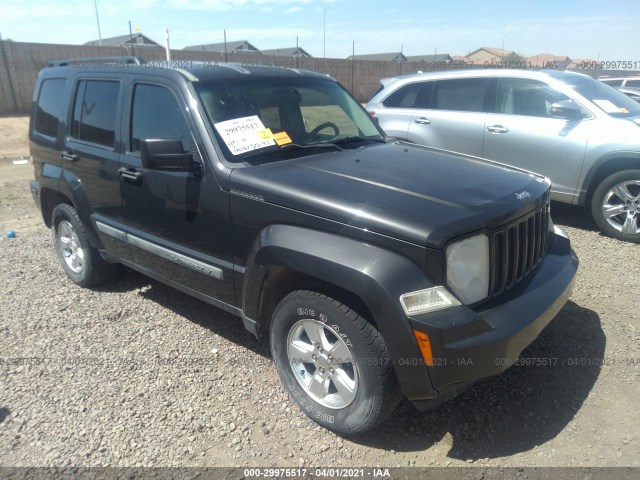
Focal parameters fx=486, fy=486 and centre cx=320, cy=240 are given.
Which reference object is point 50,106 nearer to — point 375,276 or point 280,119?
point 280,119

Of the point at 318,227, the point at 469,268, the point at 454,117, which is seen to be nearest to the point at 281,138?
the point at 318,227

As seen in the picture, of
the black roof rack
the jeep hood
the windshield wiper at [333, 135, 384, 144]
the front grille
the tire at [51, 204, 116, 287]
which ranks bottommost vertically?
the tire at [51, 204, 116, 287]

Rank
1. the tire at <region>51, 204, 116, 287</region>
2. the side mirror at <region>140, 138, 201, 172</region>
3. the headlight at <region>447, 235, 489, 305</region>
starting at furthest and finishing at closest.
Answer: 1. the tire at <region>51, 204, 116, 287</region>
2. the side mirror at <region>140, 138, 201, 172</region>
3. the headlight at <region>447, 235, 489, 305</region>

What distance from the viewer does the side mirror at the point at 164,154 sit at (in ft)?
9.45

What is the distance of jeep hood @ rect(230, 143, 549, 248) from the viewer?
232 cm

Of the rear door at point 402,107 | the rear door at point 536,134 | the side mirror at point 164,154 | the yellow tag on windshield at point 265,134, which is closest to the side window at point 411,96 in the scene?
the rear door at point 402,107

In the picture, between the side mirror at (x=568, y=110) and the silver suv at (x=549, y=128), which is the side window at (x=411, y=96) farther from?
the side mirror at (x=568, y=110)

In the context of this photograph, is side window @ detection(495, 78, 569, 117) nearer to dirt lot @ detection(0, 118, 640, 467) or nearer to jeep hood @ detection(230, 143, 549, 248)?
dirt lot @ detection(0, 118, 640, 467)

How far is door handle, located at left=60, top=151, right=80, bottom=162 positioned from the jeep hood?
1.93 metres

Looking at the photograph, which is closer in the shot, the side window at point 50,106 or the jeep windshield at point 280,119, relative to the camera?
the jeep windshield at point 280,119

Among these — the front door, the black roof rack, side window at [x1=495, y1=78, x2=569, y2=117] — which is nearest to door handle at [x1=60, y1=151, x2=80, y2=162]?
the front door

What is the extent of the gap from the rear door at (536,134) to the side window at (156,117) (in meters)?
4.33

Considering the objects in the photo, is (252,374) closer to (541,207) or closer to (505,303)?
(505,303)

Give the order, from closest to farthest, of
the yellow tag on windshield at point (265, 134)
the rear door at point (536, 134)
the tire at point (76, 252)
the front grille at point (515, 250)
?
1. the front grille at point (515, 250)
2. the yellow tag on windshield at point (265, 134)
3. the tire at point (76, 252)
4. the rear door at point (536, 134)
